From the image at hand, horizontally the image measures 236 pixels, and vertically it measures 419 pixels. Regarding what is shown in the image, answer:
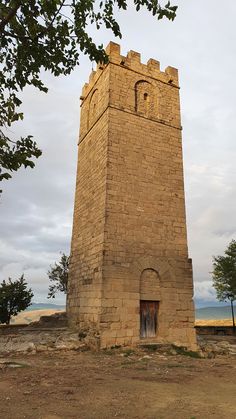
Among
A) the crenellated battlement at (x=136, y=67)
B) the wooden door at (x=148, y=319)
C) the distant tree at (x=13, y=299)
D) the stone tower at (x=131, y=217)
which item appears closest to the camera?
the stone tower at (x=131, y=217)

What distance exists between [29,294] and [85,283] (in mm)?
11468

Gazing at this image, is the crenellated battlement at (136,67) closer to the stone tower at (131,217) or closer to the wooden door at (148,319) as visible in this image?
the stone tower at (131,217)

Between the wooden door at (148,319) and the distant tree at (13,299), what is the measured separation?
12427 mm

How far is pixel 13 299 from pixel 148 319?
12872 millimetres

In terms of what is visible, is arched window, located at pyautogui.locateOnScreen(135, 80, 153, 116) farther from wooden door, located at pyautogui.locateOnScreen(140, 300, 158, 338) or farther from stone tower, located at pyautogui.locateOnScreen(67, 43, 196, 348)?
wooden door, located at pyautogui.locateOnScreen(140, 300, 158, 338)

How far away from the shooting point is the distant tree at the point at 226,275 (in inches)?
976

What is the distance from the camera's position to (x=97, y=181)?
1320 cm

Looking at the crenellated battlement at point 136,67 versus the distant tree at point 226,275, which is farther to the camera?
the distant tree at point 226,275

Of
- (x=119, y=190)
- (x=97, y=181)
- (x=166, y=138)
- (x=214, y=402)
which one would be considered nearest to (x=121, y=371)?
(x=214, y=402)

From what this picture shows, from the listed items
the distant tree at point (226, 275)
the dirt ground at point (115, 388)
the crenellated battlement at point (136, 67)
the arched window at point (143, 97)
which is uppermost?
the crenellated battlement at point (136, 67)

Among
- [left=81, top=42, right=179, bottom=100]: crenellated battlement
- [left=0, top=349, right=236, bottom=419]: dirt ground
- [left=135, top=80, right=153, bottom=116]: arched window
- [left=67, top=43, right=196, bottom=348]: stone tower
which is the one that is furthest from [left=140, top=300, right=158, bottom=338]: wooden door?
[left=81, top=42, right=179, bottom=100]: crenellated battlement

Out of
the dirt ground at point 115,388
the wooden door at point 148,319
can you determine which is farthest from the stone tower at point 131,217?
the dirt ground at point 115,388

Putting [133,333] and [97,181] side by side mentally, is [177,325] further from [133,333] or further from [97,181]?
[97,181]

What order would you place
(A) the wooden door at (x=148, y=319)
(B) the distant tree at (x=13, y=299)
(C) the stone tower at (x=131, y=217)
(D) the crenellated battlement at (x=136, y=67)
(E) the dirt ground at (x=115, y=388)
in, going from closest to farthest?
(E) the dirt ground at (x=115, y=388) < (C) the stone tower at (x=131, y=217) < (A) the wooden door at (x=148, y=319) < (D) the crenellated battlement at (x=136, y=67) < (B) the distant tree at (x=13, y=299)
